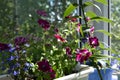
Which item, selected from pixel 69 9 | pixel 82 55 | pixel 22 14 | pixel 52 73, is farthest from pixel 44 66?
pixel 22 14

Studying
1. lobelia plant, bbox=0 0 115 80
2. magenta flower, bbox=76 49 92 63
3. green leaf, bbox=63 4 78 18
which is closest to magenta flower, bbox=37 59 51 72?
lobelia plant, bbox=0 0 115 80

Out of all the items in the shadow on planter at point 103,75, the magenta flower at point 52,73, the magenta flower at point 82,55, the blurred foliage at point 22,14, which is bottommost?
the shadow on planter at point 103,75

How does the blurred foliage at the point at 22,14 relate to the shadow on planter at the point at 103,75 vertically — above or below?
above

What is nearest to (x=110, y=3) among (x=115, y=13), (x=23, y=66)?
(x=115, y=13)

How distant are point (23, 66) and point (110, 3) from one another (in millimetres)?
683

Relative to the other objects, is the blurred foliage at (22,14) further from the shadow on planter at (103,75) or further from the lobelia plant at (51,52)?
the shadow on planter at (103,75)

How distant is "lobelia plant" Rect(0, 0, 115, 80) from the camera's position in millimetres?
1099

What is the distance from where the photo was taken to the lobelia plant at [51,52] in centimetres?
110

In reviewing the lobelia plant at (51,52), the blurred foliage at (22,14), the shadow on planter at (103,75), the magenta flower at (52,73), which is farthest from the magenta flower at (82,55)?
the blurred foliage at (22,14)

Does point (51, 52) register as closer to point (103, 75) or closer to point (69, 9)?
point (69, 9)

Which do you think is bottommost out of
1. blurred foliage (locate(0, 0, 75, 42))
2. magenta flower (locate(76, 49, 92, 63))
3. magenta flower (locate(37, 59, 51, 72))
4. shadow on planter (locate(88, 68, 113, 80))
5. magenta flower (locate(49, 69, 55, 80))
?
shadow on planter (locate(88, 68, 113, 80))

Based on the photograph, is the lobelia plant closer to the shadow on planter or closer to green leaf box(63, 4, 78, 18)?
green leaf box(63, 4, 78, 18)

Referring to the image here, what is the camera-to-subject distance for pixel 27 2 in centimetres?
155

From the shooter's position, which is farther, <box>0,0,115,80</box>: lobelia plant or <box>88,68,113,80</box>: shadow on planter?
<box>88,68,113,80</box>: shadow on planter
